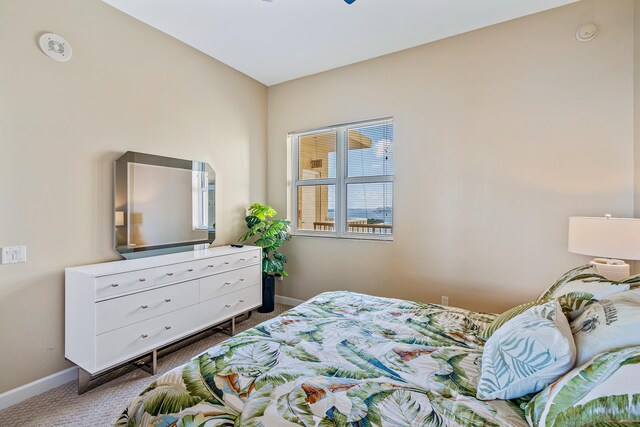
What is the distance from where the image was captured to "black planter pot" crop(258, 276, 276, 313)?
358cm

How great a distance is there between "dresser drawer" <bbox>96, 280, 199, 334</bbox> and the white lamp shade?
9.85ft

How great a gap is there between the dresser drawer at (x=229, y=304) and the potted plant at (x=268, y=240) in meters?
0.30

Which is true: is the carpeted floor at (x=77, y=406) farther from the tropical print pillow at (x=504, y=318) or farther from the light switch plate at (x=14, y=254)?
the tropical print pillow at (x=504, y=318)

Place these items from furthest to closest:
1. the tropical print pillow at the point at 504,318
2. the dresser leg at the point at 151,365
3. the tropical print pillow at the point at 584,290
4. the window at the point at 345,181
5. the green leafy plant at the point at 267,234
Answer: the green leafy plant at the point at 267,234 < the window at the point at 345,181 < the dresser leg at the point at 151,365 < the tropical print pillow at the point at 504,318 < the tropical print pillow at the point at 584,290

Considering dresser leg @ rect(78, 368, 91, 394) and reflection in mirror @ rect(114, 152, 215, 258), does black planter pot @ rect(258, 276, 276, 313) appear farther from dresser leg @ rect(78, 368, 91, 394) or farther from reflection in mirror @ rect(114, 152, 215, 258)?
dresser leg @ rect(78, 368, 91, 394)

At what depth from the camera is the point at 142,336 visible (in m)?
2.15

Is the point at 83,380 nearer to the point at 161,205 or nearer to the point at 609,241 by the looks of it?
the point at 161,205

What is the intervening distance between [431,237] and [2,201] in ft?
11.3

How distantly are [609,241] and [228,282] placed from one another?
9.89ft

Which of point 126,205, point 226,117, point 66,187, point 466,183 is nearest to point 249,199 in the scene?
point 226,117

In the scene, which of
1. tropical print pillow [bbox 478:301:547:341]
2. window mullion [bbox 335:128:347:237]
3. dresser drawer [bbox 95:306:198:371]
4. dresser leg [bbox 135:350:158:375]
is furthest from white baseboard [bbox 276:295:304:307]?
tropical print pillow [bbox 478:301:547:341]

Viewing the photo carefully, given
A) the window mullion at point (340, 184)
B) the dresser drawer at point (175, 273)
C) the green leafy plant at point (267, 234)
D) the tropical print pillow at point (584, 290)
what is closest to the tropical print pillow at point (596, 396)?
the tropical print pillow at point (584, 290)

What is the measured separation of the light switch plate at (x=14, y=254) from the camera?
189cm

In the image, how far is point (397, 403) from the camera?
101 cm
